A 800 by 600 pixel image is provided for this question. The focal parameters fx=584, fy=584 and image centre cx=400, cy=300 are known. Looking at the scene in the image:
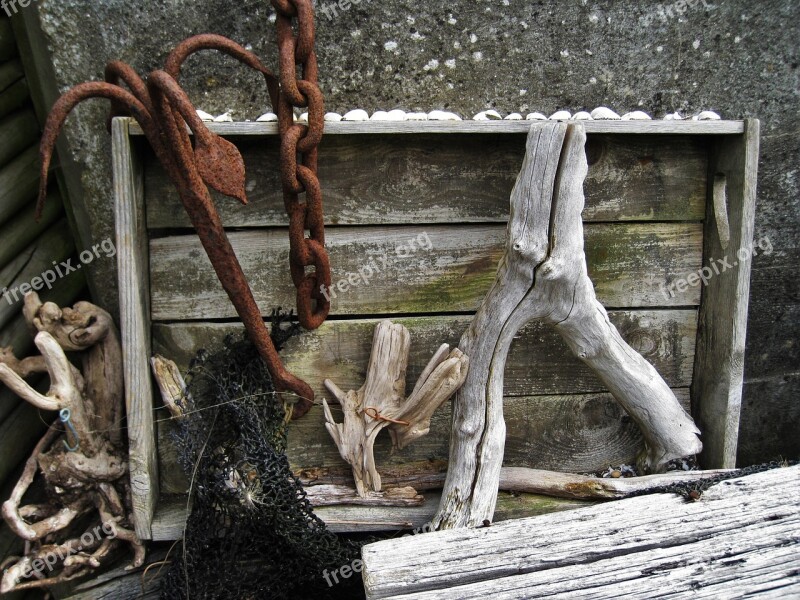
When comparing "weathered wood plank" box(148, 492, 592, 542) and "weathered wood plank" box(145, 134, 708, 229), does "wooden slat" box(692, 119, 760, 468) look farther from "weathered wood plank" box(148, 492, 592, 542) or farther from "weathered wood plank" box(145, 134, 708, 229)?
"weathered wood plank" box(148, 492, 592, 542)

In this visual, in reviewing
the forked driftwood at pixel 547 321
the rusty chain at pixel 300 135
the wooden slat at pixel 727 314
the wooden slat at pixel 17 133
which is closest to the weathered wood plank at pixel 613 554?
the forked driftwood at pixel 547 321

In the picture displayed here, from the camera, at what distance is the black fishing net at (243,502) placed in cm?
142

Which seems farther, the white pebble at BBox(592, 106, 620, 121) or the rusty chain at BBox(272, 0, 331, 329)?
the white pebble at BBox(592, 106, 620, 121)

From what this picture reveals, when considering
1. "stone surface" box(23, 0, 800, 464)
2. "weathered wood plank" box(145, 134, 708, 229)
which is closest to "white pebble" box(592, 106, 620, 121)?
"weathered wood plank" box(145, 134, 708, 229)

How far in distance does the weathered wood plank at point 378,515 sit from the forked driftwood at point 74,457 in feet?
0.38

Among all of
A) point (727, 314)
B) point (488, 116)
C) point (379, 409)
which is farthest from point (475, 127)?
point (727, 314)

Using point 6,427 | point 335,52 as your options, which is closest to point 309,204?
point 335,52

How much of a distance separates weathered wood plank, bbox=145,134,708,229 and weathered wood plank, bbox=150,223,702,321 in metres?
0.05

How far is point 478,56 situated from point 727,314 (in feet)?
3.36

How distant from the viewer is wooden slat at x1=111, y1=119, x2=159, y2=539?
1.43 m

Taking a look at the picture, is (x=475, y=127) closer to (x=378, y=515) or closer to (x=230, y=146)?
(x=230, y=146)

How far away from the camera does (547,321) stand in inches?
59.2

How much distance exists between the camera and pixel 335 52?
1681mm

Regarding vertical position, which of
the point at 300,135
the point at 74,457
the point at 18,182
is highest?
the point at 300,135
